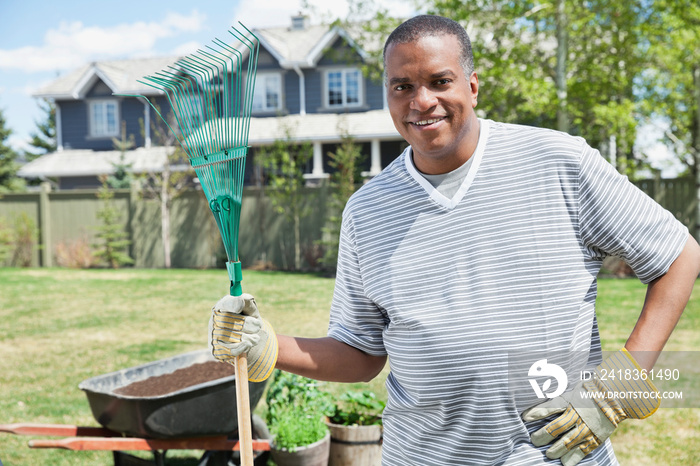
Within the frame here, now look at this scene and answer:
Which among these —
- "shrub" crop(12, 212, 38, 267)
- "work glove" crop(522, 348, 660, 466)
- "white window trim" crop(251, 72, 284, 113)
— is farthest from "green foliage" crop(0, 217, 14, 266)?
"work glove" crop(522, 348, 660, 466)

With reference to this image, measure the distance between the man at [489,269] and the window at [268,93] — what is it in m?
19.0

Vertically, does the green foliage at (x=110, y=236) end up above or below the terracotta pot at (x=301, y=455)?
above

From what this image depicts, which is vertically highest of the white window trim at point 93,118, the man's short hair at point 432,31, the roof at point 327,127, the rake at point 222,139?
the white window trim at point 93,118

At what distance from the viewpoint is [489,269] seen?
1.70m

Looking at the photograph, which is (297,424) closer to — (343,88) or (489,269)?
(489,269)

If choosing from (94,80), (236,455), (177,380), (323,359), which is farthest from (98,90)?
(323,359)

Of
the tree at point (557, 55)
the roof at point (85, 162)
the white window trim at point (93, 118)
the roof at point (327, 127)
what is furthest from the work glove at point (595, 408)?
the white window trim at point (93, 118)

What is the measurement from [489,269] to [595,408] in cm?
48

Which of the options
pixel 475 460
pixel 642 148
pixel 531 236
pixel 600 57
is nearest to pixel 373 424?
pixel 475 460

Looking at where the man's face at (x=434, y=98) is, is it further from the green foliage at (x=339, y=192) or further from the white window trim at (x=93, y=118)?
the white window trim at (x=93, y=118)

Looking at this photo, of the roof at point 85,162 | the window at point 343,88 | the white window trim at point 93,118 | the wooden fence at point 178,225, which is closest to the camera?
the wooden fence at point 178,225

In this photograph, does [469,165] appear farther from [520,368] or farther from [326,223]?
[326,223]

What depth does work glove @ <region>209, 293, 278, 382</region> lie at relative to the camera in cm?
175

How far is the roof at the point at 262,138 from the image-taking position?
60.5ft
